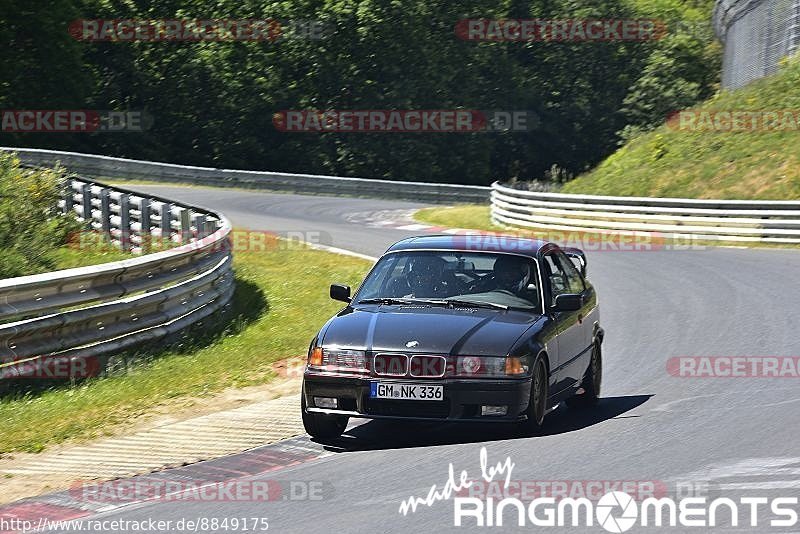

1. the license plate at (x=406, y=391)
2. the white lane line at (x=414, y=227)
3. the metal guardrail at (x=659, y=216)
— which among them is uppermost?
the license plate at (x=406, y=391)

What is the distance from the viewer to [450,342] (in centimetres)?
920

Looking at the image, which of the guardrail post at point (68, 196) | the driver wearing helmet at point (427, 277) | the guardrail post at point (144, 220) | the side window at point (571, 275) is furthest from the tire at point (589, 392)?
the guardrail post at point (68, 196)

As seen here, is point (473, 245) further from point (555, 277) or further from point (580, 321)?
point (580, 321)

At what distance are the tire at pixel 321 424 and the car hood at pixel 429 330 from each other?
541 mm

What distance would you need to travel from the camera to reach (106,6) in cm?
5891

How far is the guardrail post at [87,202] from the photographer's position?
2341 centimetres

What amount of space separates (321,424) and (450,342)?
3.93ft

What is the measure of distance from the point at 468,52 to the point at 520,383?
196ft

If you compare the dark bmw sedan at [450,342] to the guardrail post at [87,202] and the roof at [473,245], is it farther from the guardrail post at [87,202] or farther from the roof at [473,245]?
the guardrail post at [87,202]

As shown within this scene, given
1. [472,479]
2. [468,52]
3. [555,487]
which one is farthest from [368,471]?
[468,52]

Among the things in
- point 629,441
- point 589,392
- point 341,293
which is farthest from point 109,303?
point 629,441

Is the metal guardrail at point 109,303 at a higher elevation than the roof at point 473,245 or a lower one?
lower

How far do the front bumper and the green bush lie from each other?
8.55 m

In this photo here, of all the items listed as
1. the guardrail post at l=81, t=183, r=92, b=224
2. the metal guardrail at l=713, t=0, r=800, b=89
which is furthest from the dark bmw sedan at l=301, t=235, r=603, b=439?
the metal guardrail at l=713, t=0, r=800, b=89
